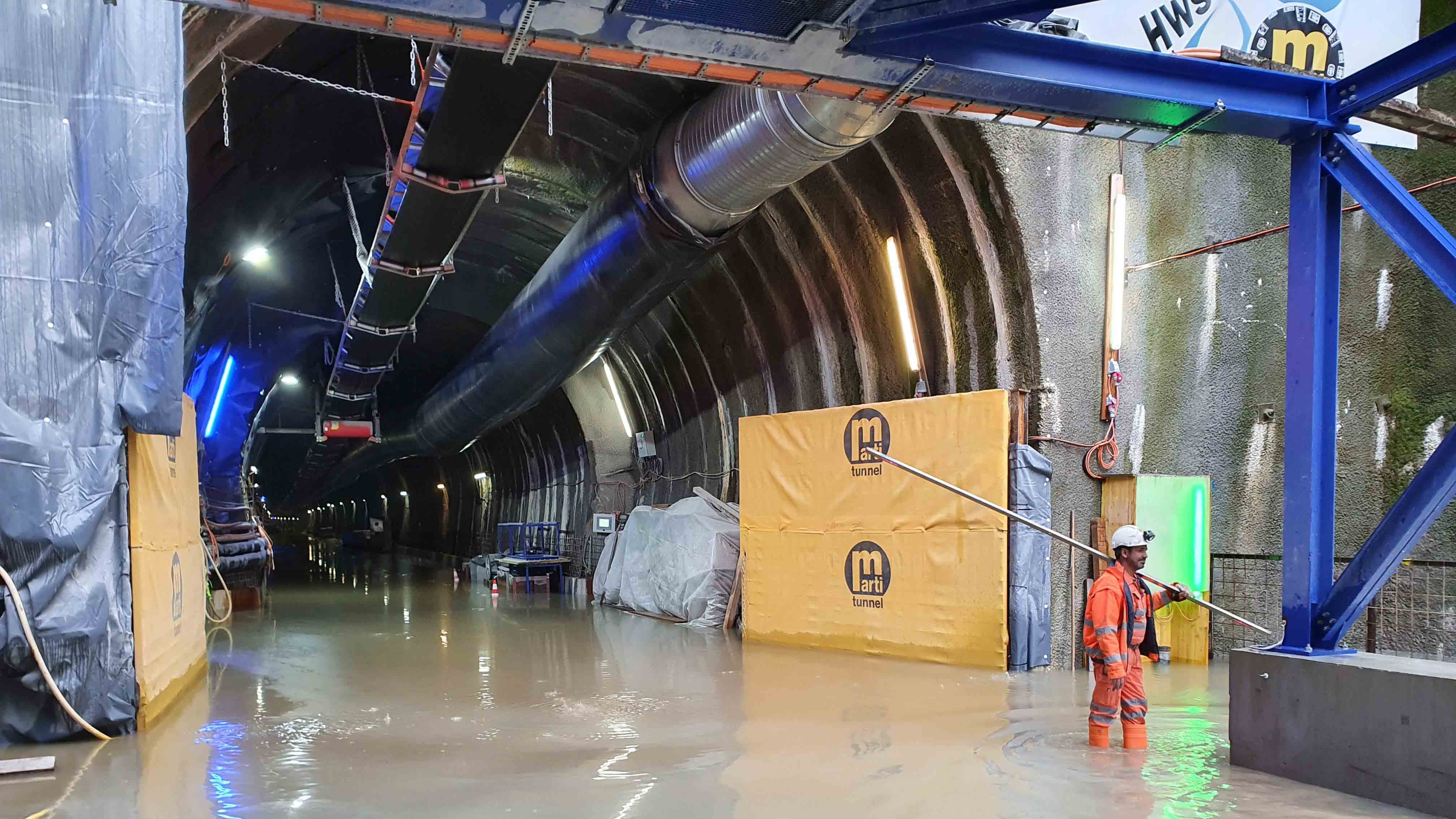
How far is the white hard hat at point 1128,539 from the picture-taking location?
20.2 feet

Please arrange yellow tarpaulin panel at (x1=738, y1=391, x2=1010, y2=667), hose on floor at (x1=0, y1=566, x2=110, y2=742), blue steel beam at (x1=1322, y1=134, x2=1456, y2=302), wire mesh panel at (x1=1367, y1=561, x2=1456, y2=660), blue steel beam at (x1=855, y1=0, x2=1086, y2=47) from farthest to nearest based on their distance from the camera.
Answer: yellow tarpaulin panel at (x1=738, y1=391, x2=1010, y2=667), wire mesh panel at (x1=1367, y1=561, x2=1456, y2=660), hose on floor at (x1=0, y1=566, x2=110, y2=742), blue steel beam at (x1=1322, y1=134, x2=1456, y2=302), blue steel beam at (x1=855, y1=0, x2=1086, y2=47)

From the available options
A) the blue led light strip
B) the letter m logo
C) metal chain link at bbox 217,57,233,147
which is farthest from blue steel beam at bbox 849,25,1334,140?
the blue led light strip

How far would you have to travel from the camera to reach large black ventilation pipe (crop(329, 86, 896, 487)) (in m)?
7.73

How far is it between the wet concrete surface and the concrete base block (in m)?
0.12

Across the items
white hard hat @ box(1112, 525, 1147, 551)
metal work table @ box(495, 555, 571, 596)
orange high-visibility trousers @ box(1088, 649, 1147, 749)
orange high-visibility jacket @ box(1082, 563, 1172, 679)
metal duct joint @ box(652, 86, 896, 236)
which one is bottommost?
metal work table @ box(495, 555, 571, 596)

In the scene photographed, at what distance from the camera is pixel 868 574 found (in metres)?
10.3

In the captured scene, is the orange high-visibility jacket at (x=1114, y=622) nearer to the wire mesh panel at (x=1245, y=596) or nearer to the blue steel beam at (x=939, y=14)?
the blue steel beam at (x=939, y=14)

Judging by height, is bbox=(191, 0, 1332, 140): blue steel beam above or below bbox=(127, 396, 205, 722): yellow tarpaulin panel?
above

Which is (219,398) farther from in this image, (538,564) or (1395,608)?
(1395,608)

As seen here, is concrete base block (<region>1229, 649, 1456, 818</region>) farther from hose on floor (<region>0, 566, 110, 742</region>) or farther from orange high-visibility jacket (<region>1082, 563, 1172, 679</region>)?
hose on floor (<region>0, 566, 110, 742</region>)

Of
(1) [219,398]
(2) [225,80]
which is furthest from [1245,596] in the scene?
(1) [219,398]

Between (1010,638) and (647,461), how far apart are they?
926 cm

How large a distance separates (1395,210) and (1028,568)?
459cm

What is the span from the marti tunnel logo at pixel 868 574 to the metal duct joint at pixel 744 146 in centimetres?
352
